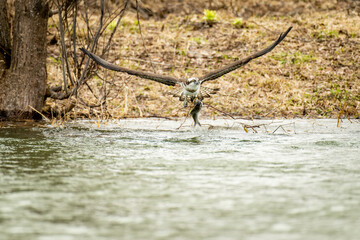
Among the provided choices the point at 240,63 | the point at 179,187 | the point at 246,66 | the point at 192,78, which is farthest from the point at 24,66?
the point at 246,66

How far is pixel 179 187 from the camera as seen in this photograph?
362 centimetres

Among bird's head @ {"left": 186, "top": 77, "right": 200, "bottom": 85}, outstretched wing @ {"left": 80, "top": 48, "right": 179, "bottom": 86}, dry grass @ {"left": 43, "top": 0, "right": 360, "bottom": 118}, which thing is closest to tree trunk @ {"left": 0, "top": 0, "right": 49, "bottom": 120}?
dry grass @ {"left": 43, "top": 0, "right": 360, "bottom": 118}

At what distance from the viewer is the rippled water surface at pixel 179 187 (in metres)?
2.69

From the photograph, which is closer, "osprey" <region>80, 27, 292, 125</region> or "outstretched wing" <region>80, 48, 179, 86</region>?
"outstretched wing" <region>80, 48, 179, 86</region>

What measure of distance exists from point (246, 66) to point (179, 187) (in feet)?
30.3

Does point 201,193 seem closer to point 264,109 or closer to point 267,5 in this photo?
point 264,109

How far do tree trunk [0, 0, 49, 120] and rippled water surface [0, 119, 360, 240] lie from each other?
185 cm

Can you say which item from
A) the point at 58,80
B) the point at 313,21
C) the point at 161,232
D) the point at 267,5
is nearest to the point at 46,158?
the point at 161,232

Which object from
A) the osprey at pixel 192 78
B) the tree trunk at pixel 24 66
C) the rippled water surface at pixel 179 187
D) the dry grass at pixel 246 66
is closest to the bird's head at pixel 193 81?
the osprey at pixel 192 78

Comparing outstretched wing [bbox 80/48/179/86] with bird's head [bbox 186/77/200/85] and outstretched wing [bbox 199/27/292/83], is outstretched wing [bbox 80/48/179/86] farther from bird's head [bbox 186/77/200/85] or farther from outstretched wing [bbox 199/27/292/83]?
outstretched wing [bbox 199/27/292/83]

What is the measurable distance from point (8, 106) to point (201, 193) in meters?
5.50

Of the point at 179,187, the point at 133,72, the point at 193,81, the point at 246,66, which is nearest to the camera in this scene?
the point at 179,187

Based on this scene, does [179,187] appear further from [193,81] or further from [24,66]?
[24,66]

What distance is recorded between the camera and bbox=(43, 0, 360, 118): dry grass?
1018cm
